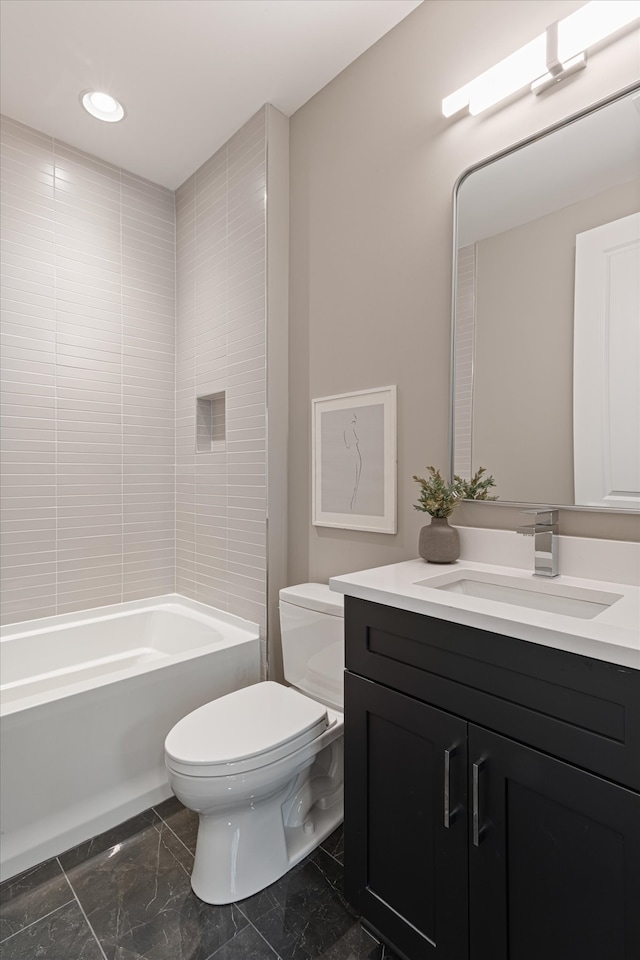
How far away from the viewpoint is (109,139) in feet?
7.58

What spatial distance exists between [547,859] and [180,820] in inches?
52.7

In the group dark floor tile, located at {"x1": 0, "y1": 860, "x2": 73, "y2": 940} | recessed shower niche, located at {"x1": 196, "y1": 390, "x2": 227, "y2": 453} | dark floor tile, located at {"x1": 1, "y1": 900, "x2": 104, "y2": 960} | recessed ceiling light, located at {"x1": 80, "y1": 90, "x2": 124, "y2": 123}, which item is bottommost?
dark floor tile, located at {"x1": 0, "y1": 860, "x2": 73, "y2": 940}

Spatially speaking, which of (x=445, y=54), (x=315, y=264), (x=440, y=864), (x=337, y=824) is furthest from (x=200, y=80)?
(x=337, y=824)

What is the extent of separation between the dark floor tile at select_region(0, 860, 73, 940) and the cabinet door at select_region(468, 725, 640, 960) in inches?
45.5

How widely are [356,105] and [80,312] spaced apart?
59.8 inches

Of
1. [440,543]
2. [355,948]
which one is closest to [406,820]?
[355,948]

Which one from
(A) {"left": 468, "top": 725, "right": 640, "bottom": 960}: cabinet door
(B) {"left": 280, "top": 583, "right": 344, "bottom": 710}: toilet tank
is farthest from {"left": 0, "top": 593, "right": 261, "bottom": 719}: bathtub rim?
(A) {"left": 468, "top": 725, "right": 640, "bottom": 960}: cabinet door

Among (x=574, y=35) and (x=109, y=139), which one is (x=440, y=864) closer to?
(x=574, y=35)

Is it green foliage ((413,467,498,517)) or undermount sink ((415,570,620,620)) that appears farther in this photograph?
green foliage ((413,467,498,517))

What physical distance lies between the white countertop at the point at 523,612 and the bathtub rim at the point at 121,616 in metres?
0.99

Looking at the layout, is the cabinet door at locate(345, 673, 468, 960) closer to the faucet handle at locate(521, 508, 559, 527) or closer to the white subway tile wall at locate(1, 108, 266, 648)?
the faucet handle at locate(521, 508, 559, 527)

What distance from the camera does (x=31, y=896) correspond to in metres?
1.42

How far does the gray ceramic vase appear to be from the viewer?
4.79 feet

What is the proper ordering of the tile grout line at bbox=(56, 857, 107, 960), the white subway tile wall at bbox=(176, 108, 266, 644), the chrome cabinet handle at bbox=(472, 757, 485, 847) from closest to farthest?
1. the chrome cabinet handle at bbox=(472, 757, 485, 847)
2. the tile grout line at bbox=(56, 857, 107, 960)
3. the white subway tile wall at bbox=(176, 108, 266, 644)
